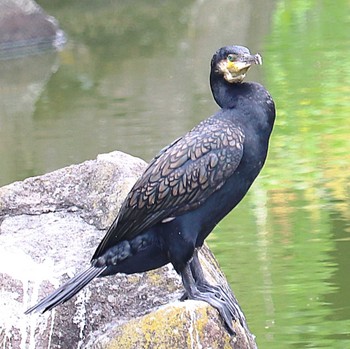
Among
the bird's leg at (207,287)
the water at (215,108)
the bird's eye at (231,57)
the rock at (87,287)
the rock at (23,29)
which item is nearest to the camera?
the rock at (87,287)

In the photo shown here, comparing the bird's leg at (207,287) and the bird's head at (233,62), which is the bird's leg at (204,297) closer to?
Answer: the bird's leg at (207,287)

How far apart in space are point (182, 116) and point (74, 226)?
636 cm

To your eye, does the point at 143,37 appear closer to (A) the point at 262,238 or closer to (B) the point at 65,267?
(A) the point at 262,238

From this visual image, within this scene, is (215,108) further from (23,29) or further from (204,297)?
(204,297)

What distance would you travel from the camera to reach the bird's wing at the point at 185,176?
4.21 metres

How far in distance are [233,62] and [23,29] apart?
1281 centimetres

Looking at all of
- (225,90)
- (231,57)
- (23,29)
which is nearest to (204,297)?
(225,90)

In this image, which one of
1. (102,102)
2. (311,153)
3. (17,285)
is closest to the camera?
(17,285)

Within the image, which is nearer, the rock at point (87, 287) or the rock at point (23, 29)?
the rock at point (87, 287)

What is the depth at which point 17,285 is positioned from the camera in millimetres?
4684

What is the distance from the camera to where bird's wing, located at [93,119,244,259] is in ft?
13.8

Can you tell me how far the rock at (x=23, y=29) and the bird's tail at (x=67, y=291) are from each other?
1266 centimetres

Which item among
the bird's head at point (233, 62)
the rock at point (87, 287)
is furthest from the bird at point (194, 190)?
the rock at point (87, 287)

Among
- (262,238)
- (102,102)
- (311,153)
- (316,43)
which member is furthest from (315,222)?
(316,43)
